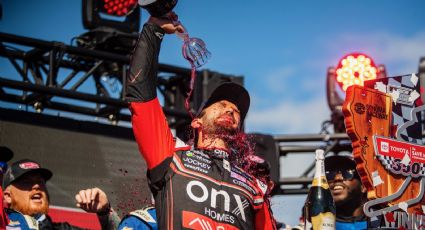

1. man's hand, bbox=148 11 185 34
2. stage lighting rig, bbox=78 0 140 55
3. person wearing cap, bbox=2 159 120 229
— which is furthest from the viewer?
stage lighting rig, bbox=78 0 140 55

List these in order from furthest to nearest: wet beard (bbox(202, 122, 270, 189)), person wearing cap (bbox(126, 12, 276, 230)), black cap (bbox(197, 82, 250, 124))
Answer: black cap (bbox(197, 82, 250, 124)), wet beard (bbox(202, 122, 270, 189)), person wearing cap (bbox(126, 12, 276, 230))

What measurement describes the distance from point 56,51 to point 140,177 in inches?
62.5

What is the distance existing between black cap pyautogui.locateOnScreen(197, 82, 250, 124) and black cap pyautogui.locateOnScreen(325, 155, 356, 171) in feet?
6.36

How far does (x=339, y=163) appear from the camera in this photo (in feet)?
23.4

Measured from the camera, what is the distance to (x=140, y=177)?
9422 mm

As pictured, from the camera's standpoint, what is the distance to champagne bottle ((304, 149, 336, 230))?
4816mm

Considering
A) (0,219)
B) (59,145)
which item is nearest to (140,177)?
(59,145)

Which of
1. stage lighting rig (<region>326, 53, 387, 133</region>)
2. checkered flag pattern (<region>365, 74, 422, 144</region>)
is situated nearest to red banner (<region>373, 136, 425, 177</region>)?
checkered flag pattern (<region>365, 74, 422, 144</region>)

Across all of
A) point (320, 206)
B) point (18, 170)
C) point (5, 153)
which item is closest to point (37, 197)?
point (18, 170)

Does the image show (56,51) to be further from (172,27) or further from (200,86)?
(172,27)

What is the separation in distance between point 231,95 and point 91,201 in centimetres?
110

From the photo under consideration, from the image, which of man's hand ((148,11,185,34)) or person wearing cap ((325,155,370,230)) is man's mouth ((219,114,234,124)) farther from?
person wearing cap ((325,155,370,230))

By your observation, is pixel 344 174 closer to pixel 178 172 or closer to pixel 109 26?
pixel 178 172

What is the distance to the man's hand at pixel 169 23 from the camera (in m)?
4.79
